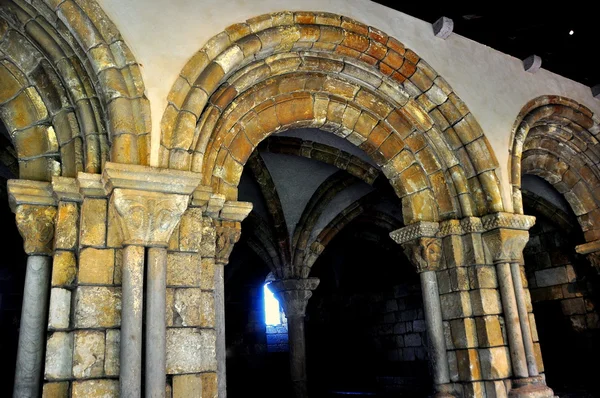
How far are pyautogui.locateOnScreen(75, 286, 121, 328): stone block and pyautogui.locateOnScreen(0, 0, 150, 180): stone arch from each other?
71 centimetres

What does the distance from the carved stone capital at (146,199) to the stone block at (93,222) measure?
11 centimetres

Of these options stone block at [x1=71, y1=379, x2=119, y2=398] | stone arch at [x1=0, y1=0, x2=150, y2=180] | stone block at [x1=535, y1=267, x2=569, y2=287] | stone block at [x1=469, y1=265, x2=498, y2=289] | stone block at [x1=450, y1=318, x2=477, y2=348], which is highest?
stone arch at [x1=0, y1=0, x2=150, y2=180]

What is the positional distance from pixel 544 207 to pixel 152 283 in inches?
223

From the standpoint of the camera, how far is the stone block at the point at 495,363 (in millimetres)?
3896

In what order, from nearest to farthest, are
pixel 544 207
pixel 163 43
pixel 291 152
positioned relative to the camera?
pixel 163 43 < pixel 291 152 < pixel 544 207

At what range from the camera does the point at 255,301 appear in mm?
9492

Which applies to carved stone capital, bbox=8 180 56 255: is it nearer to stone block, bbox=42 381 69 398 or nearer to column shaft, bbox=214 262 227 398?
stone block, bbox=42 381 69 398

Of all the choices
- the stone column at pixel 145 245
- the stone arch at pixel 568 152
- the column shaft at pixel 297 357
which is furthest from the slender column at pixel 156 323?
the column shaft at pixel 297 357

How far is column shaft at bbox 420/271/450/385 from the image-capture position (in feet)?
13.4

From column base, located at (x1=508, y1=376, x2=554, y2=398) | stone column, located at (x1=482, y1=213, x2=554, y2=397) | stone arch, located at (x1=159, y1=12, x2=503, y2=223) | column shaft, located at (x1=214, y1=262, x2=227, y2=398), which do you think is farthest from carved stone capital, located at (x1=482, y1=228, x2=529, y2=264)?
column shaft, located at (x1=214, y1=262, x2=227, y2=398)

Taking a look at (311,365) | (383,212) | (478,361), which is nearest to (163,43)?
(478,361)

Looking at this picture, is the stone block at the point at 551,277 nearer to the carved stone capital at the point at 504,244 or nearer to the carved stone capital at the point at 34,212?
the carved stone capital at the point at 504,244

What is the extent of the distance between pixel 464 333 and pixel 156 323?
254 centimetres

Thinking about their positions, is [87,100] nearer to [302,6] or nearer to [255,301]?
[302,6]
